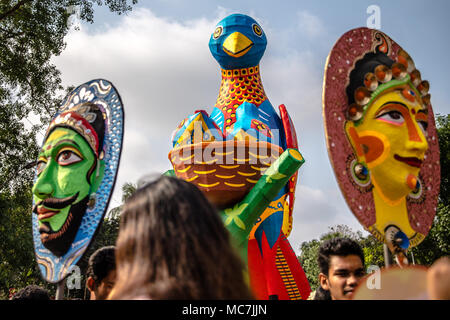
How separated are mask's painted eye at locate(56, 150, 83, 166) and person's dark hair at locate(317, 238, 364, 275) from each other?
2.41 meters

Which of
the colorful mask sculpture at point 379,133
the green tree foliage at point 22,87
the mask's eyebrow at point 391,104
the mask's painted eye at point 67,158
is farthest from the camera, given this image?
the green tree foliage at point 22,87

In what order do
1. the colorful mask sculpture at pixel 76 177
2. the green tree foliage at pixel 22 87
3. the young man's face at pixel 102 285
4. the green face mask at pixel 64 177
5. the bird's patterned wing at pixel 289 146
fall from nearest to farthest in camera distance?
the young man's face at pixel 102 285
the colorful mask sculpture at pixel 76 177
the green face mask at pixel 64 177
the bird's patterned wing at pixel 289 146
the green tree foliage at pixel 22 87

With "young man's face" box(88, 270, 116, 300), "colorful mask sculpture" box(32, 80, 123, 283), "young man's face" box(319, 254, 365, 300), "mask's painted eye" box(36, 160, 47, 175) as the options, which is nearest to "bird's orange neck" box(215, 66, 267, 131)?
"colorful mask sculpture" box(32, 80, 123, 283)

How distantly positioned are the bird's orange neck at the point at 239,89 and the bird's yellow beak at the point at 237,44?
301 millimetres

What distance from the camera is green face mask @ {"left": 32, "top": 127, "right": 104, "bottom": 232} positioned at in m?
4.14

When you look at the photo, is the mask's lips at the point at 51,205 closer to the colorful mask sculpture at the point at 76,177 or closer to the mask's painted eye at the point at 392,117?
the colorful mask sculpture at the point at 76,177

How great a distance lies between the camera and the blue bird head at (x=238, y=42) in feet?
20.6

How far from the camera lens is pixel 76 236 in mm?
4004

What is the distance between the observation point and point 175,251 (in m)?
1.21

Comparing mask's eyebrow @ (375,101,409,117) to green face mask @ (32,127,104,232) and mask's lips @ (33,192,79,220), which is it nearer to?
green face mask @ (32,127,104,232)

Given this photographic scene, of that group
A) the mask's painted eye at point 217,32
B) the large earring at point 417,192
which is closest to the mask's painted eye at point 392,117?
the large earring at point 417,192

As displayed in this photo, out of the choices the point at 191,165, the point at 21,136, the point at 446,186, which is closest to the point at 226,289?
the point at 191,165

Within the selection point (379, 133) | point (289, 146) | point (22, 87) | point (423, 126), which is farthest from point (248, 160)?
point (22, 87)

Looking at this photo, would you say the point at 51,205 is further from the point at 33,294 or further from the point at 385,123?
the point at 385,123
